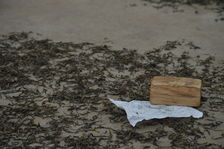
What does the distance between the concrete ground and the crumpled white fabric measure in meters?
1.74

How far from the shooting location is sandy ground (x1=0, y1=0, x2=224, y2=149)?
3500 mm

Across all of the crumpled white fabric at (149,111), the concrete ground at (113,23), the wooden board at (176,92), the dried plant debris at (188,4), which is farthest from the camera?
the dried plant debris at (188,4)

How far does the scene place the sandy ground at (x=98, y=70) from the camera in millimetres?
3500

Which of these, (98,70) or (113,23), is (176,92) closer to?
(98,70)

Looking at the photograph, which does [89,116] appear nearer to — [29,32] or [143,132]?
[143,132]

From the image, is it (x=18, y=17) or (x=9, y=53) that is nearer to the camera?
(x=9, y=53)

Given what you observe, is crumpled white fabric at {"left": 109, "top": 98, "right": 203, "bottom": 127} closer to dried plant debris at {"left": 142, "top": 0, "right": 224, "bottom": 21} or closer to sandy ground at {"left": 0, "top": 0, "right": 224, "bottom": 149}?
sandy ground at {"left": 0, "top": 0, "right": 224, "bottom": 149}

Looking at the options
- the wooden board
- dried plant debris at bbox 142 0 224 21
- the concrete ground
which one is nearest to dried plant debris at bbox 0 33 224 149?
the wooden board

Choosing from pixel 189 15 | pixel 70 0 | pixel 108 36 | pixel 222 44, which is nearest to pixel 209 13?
pixel 189 15

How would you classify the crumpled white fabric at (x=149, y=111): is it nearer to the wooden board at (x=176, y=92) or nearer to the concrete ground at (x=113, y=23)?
the wooden board at (x=176, y=92)

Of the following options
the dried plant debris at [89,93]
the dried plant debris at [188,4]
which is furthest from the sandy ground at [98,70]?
the dried plant debris at [188,4]

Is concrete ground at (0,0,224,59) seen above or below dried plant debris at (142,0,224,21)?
below

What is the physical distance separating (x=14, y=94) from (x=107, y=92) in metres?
1.01

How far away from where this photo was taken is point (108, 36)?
6094 mm
